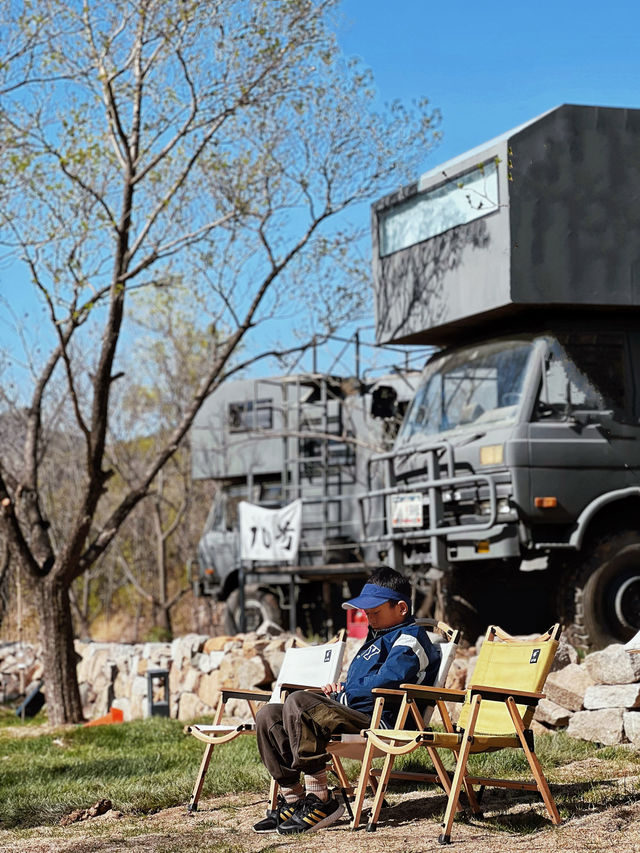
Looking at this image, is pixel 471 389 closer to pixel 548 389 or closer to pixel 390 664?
pixel 548 389

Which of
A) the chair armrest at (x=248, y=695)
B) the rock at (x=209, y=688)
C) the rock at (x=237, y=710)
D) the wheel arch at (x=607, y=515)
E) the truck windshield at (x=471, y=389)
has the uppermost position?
the truck windshield at (x=471, y=389)

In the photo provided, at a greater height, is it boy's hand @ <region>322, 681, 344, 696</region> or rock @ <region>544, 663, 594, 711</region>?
boy's hand @ <region>322, 681, 344, 696</region>

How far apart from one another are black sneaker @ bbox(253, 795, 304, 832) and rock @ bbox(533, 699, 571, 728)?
2.61 metres

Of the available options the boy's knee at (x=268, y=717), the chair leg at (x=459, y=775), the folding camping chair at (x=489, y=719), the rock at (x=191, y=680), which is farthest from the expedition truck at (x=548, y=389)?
the chair leg at (x=459, y=775)

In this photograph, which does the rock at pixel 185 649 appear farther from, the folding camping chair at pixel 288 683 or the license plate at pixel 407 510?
the folding camping chair at pixel 288 683

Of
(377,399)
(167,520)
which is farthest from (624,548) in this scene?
(167,520)

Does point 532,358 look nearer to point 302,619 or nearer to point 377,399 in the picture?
point 377,399

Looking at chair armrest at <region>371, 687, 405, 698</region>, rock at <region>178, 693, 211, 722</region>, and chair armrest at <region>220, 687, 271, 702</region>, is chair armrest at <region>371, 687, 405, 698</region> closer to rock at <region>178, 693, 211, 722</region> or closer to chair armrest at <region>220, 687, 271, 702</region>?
chair armrest at <region>220, 687, 271, 702</region>

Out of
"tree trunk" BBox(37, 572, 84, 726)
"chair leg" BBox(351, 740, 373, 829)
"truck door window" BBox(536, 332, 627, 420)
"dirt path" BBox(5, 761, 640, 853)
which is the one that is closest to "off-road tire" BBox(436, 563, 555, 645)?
"truck door window" BBox(536, 332, 627, 420)

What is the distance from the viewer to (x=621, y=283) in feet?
31.7

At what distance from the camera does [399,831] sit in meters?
5.29

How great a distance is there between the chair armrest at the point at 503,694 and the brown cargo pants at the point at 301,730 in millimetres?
612

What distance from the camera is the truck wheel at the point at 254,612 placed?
51.5 ft

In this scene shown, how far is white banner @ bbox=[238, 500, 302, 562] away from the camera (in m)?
15.2
